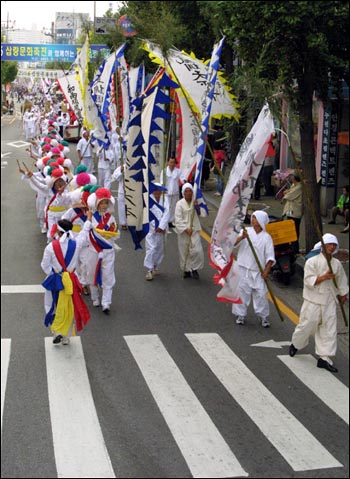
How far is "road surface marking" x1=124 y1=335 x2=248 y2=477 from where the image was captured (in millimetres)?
4887

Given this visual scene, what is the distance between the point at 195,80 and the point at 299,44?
5.40 feet

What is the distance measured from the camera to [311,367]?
6953 mm

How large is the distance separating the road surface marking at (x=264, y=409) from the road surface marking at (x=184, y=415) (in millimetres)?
383

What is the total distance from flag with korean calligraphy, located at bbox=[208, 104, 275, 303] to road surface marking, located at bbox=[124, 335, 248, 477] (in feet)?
4.39

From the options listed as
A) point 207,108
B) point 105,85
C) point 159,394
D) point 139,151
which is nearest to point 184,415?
point 159,394

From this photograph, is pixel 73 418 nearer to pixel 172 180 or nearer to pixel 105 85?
pixel 172 180

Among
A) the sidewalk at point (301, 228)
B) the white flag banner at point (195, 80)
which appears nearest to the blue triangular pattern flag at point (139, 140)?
the white flag banner at point (195, 80)

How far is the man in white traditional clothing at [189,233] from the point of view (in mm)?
10055

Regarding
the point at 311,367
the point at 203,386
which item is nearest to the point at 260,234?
the point at 311,367

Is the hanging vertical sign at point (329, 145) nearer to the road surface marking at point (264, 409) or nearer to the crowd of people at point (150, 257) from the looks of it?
the crowd of people at point (150, 257)

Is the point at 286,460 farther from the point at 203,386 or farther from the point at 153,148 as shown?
the point at 153,148

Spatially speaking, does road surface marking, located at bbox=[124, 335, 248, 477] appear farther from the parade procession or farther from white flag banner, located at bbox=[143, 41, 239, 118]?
white flag banner, located at bbox=[143, 41, 239, 118]

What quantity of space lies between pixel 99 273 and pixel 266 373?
284cm

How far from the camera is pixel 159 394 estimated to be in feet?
20.5
